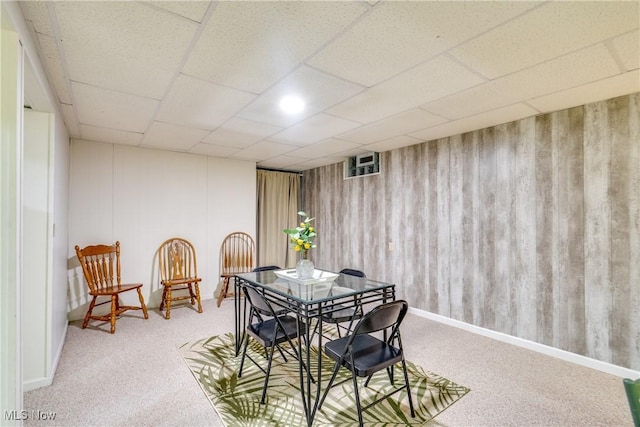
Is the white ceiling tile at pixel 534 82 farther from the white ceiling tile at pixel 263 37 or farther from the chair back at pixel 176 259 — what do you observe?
the chair back at pixel 176 259

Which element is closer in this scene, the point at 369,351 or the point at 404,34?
the point at 404,34

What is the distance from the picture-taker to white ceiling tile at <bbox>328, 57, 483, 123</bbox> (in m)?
1.98

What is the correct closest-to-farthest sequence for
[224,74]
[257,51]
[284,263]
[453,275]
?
[257,51]
[224,74]
[453,275]
[284,263]

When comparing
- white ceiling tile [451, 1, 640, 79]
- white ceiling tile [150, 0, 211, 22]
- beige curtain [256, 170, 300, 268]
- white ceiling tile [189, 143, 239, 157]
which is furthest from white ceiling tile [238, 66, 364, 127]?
beige curtain [256, 170, 300, 268]

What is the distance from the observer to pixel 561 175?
2.72 metres

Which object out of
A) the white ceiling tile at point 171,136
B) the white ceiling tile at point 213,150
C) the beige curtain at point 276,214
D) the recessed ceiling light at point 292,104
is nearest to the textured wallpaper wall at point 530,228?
the recessed ceiling light at point 292,104

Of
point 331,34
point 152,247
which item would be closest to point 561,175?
point 331,34

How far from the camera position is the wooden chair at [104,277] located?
3287 millimetres

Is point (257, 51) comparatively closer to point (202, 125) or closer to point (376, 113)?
point (376, 113)

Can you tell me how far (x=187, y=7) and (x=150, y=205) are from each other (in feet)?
11.2

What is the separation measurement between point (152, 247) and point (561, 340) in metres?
4.92

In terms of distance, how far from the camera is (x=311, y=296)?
206 centimetres

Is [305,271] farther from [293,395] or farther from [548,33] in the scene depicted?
[548,33]

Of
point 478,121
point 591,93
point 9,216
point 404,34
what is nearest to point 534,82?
point 591,93
